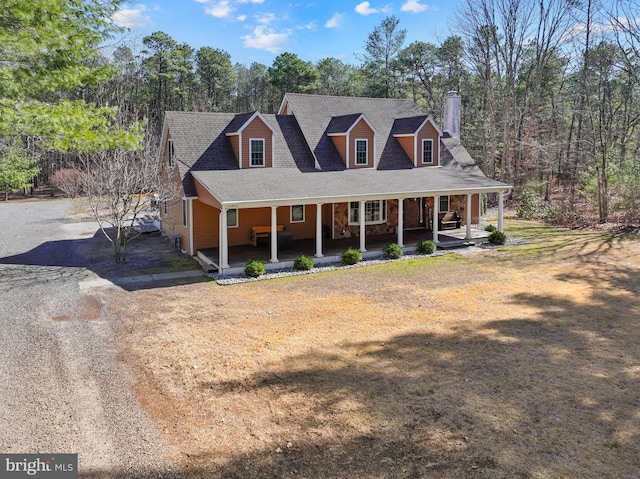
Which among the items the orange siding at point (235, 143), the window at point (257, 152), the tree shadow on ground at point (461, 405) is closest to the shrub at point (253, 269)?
the window at point (257, 152)

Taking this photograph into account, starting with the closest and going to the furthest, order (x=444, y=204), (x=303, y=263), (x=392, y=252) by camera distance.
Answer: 1. (x=303, y=263)
2. (x=392, y=252)
3. (x=444, y=204)

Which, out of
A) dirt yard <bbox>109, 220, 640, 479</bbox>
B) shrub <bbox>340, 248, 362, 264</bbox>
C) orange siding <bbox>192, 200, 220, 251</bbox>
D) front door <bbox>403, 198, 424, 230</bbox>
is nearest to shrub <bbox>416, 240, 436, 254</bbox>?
shrub <bbox>340, 248, 362, 264</bbox>

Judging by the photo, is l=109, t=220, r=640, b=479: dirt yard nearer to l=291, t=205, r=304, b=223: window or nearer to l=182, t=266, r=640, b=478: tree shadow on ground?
l=182, t=266, r=640, b=478: tree shadow on ground

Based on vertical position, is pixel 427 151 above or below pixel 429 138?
below

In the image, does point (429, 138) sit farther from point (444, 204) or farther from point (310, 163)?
point (310, 163)

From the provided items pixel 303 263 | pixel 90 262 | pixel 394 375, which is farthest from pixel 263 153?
pixel 394 375

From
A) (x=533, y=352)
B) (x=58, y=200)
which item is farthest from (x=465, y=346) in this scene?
(x=58, y=200)

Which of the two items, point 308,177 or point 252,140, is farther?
point 252,140

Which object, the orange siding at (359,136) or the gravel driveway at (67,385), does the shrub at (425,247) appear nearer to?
the orange siding at (359,136)
